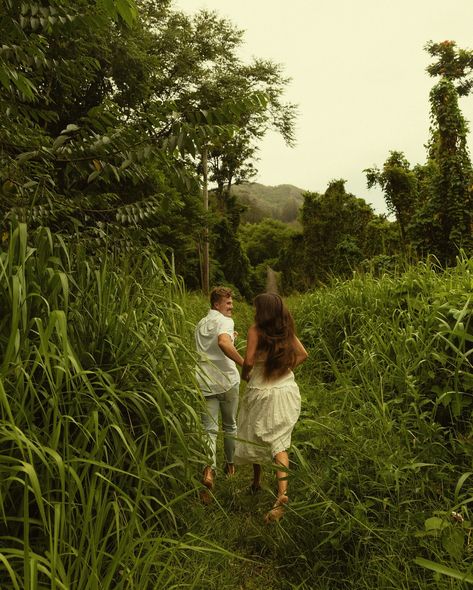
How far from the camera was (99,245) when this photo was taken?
3150 millimetres

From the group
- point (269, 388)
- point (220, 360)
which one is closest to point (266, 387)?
point (269, 388)

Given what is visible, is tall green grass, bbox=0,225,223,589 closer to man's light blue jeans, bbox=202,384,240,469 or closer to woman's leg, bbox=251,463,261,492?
man's light blue jeans, bbox=202,384,240,469

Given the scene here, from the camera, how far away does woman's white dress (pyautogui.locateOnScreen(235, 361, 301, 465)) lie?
3.66m

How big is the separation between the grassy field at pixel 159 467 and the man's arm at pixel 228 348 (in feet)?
1.03

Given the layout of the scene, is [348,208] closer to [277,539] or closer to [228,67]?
[228,67]

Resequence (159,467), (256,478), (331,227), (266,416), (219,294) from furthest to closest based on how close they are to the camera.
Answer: (331,227), (219,294), (256,478), (266,416), (159,467)

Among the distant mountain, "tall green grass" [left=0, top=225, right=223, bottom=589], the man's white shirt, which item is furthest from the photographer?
the distant mountain

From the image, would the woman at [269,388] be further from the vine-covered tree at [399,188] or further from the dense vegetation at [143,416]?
the vine-covered tree at [399,188]

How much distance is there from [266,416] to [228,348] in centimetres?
61

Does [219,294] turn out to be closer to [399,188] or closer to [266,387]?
[266,387]

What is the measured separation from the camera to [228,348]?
3.91 meters

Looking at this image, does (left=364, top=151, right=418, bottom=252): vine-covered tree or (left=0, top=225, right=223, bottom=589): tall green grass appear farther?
(left=364, top=151, right=418, bottom=252): vine-covered tree

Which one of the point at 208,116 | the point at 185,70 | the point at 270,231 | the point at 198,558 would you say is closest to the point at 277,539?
the point at 198,558

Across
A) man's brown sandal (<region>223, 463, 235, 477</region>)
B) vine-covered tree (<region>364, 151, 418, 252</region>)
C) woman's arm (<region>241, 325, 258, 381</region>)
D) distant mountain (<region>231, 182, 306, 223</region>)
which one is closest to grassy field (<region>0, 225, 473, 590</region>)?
man's brown sandal (<region>223, 463, 235, 477</region>)
